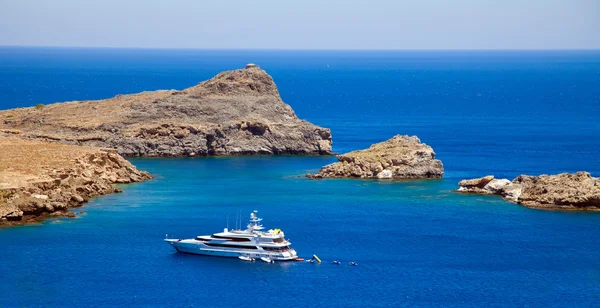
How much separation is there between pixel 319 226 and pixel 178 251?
40.6 feet

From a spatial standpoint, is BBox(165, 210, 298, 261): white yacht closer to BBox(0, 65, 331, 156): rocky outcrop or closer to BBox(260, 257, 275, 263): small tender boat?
BBox(260, 257, 275, 263): small tender boat

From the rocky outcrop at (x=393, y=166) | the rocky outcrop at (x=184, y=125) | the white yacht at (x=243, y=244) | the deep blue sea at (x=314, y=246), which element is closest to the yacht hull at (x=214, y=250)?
the white yacht at (x=243, y=244)

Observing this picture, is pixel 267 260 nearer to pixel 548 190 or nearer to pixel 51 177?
pixel 51 177

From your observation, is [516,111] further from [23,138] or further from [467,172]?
[23,138]

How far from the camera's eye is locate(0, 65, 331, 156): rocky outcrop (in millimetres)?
121188

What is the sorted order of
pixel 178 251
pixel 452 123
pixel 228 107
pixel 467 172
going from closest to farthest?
pixel 178 251 → pixel 467 172 → pixel 228 107 → pixel 452 123

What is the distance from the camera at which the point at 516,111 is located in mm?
194125

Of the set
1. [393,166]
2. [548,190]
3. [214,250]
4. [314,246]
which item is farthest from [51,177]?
[548,190]

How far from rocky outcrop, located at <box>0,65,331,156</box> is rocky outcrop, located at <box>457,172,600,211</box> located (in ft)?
96.9

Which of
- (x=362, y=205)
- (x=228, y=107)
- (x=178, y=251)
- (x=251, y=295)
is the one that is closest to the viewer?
(x=251, y=295)

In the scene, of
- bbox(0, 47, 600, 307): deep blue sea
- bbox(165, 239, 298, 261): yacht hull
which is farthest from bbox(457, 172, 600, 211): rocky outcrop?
bbox(165, 239, 298, 261): yacht hull

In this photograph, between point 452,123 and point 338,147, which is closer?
point 338,147

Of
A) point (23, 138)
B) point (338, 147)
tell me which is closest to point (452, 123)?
point (338, 147)

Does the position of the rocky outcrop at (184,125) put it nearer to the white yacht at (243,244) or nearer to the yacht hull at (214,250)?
the yacht hull at (214,250)
